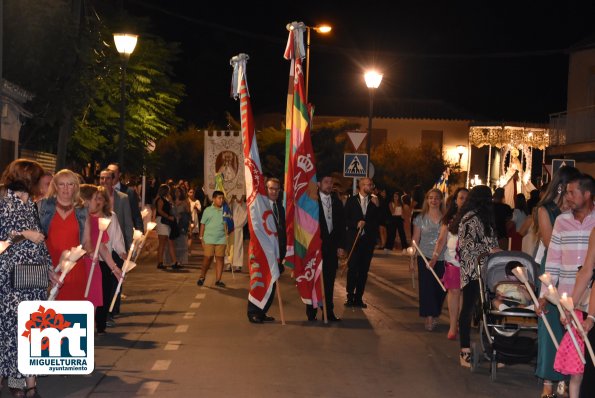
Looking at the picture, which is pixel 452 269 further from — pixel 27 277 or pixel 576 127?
pixel 576 127

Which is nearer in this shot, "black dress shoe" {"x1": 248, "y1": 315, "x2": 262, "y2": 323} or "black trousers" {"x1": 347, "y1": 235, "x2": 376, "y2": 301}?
"black dress shoe" {"x1": 248, "y1": 315, "x2": 262, "y2": 323}

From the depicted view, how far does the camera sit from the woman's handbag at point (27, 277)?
8359 mm

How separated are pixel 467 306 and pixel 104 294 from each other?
15.1 ft

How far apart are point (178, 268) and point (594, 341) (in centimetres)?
1690

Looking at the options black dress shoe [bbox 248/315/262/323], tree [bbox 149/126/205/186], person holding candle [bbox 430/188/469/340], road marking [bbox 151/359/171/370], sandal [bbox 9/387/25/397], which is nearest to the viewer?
sandal [bbox 9/387/25/397]

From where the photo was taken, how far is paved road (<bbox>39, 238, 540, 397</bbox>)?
30.7ft

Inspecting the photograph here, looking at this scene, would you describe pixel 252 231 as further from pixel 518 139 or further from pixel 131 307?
pixel 518 139

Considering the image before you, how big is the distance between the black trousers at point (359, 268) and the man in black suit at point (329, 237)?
4.58 feet

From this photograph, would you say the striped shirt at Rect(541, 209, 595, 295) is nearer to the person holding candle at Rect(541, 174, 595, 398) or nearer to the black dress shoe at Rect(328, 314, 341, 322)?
the person holding candle at Rect(541, 174, 595, 398)

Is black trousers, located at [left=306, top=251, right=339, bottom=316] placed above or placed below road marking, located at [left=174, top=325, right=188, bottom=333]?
above

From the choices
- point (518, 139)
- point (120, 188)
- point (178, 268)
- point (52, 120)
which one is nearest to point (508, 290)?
point (120, 188)

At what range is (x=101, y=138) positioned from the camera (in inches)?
1200

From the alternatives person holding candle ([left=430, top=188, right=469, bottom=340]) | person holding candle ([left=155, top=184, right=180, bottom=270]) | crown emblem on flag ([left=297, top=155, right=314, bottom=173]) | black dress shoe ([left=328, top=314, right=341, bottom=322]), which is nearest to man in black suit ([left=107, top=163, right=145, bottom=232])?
crown emblem on flag ([left=297, top=155, right=314, bottom=173])

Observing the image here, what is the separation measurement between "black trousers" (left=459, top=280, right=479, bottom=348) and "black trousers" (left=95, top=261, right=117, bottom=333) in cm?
417
